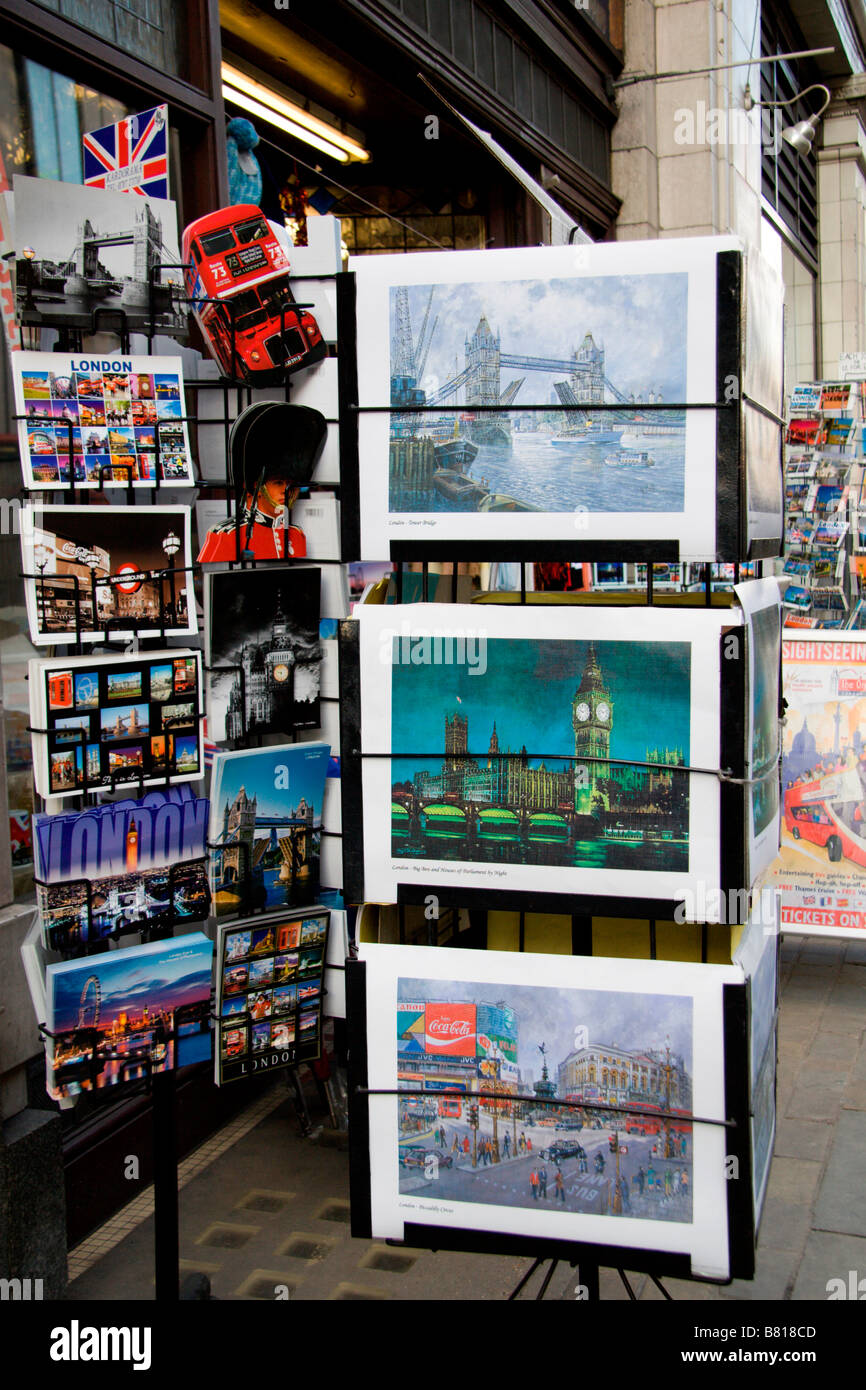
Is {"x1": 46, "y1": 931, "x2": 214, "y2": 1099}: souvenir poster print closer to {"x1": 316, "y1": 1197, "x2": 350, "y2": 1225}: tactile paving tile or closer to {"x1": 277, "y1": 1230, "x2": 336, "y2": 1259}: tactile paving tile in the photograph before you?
{"x1": 277, "y1": 1230, "x2": 336, "y2": 1259}: tactile paving tile

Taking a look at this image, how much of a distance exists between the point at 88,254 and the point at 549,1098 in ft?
7.86

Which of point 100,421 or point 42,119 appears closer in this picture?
point 100,421

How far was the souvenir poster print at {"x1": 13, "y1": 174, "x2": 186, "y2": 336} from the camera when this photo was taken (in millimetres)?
3084

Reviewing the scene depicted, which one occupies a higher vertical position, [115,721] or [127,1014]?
[115,721]

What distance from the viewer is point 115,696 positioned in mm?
3191

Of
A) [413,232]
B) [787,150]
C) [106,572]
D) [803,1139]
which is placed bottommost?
[803,1139]

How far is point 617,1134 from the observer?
218cm

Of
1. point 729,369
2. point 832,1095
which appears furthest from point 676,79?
point 729,369

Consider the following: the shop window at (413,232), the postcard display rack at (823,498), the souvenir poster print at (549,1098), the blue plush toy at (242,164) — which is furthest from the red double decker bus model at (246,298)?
the postcard display rack at (823,498)

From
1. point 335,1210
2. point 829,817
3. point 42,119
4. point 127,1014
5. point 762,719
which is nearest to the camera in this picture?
point 762,719

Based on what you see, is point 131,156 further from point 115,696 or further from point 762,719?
point 762,719

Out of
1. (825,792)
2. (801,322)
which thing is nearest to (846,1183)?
(825,792)

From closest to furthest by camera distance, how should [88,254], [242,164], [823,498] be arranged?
1. [88,254]
2. [242,164]
3. [823,498]

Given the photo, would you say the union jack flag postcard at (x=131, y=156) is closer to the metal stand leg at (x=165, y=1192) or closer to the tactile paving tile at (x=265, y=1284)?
the metal stand leg at (x=165, y=1192)
